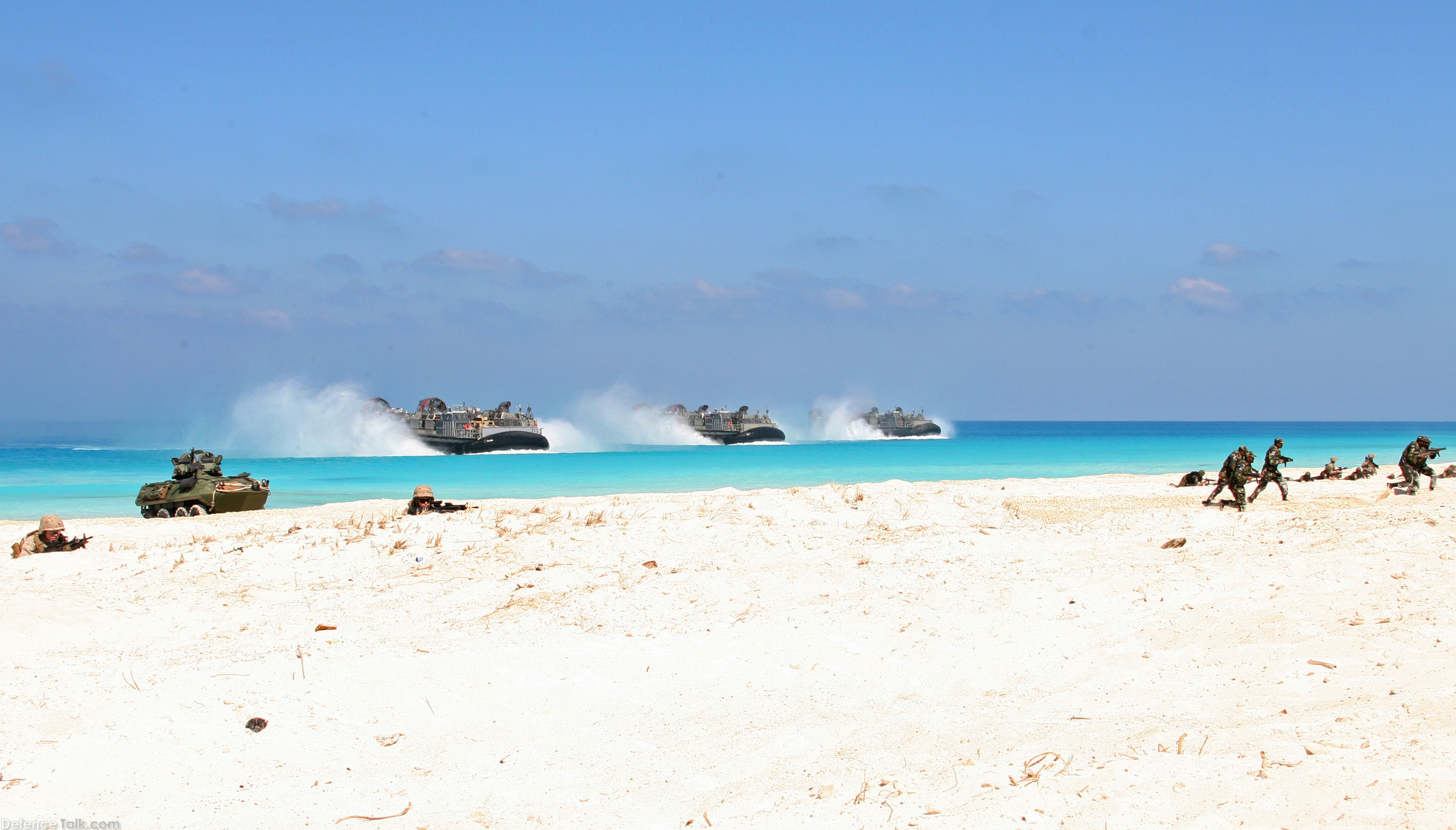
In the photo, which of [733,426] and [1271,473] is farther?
[733,426]

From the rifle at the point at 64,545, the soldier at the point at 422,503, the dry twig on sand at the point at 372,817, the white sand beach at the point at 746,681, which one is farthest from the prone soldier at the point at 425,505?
the dry twig on sand at the point at 372,817

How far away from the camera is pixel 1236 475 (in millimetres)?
13945

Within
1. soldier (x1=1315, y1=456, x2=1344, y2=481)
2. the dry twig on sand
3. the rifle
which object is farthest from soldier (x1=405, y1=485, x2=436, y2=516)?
soldier (x1=1315, y1=456, x2=1344, y2=481)

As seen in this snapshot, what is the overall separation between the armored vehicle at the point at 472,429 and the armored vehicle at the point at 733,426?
21.6m

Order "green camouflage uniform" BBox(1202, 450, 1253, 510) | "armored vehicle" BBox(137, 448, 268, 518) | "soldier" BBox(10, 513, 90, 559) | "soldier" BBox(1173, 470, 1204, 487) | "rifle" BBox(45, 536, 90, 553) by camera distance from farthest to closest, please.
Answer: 1. "soldier" BBox(1173, 470, 1204, 487)
2. "armored vehicle" BBox(137, 448, 268, 518)
3. "green camouflage uniform" BBox(1202, 450, 1253, 510)
4. "rifle" BBox(45, 536, 90, 553)
5. "soldier" BBox(10, 513, 90, 559)

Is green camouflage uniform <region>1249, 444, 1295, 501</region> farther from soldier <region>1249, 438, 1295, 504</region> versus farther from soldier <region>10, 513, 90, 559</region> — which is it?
soldier <region>10, 513, 90, 559</region>

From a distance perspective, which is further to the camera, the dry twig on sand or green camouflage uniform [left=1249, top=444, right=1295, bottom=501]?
green camouflage uniform [left=1249, top=444, right=1295, bottom=501]

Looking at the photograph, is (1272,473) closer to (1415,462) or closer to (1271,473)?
(1271,473)

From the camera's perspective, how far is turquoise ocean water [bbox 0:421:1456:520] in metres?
29.8

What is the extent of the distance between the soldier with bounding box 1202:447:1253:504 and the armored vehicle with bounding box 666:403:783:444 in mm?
68410

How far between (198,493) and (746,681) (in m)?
16.9

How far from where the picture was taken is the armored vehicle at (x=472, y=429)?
2435 inches

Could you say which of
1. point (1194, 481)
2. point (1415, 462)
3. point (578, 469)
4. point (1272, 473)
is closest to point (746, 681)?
point (1272, 473)

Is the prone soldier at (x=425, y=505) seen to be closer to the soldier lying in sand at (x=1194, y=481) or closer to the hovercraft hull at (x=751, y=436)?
the soldier lying in sand at (x=1194, y=481)
